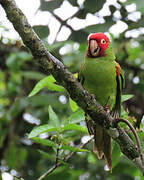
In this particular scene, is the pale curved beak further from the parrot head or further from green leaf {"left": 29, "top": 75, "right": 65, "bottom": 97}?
green leaf {"left": 29, "top": 75, "right": 65, "bottom": 97}

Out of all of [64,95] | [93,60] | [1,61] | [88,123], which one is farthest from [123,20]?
[1,61]

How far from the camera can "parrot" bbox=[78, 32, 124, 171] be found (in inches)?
101

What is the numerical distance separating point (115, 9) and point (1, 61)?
215 centimetres

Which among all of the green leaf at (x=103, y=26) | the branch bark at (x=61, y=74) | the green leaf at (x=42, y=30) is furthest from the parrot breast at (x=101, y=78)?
the branch bark at (x=61, y=74)

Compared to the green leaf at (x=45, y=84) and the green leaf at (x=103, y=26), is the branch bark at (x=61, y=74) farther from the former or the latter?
the green leaf at (x=103, y=26)

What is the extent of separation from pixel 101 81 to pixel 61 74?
3.04ft

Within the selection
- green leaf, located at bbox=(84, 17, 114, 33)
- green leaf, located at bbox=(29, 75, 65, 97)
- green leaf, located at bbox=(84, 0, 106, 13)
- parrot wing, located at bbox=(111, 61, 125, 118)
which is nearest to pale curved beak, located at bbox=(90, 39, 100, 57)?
green leaf, located at bbox=(84, 17, 114, 33)

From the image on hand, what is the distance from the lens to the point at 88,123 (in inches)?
102

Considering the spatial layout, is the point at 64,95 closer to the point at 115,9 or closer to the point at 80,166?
the point at 80,166

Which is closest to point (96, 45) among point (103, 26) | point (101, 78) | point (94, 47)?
point (94, 47)

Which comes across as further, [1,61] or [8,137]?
[1,61]

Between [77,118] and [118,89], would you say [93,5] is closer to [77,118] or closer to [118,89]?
[118,89]

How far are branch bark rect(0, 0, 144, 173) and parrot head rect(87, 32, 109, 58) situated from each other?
886 mm

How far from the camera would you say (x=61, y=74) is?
1.69 metres
